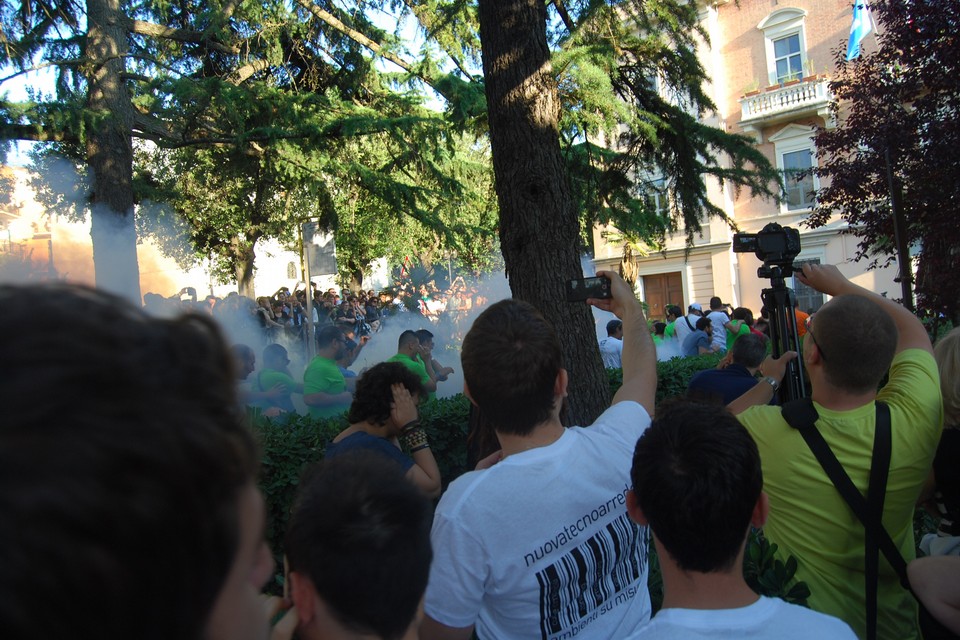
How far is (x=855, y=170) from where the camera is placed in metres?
10.0

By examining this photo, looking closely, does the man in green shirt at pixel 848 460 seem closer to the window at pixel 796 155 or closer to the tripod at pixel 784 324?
the tripod at pixel 784 324

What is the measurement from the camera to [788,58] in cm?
2878

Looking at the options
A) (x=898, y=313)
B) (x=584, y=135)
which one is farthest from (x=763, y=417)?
(x=584, y=135)

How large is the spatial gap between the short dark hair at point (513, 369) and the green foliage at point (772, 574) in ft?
3.26

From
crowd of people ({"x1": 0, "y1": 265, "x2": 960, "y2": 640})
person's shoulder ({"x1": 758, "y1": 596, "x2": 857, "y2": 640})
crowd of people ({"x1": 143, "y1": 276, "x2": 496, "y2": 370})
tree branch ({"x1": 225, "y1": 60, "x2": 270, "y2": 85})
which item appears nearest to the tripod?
crowd of people ({"x1": 0, "y1": 265, "x2": 960, "y2": 640})

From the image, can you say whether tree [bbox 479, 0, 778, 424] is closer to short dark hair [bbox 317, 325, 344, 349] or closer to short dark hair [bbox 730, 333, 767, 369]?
short dark hair [bbox 730, 333, 767, 369]

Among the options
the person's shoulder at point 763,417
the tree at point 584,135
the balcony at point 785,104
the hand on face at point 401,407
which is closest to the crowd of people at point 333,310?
the tree at point 584,135

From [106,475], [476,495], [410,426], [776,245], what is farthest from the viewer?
[410,426]

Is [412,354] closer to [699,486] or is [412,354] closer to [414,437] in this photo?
[414,437]

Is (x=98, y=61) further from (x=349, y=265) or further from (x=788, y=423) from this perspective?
(x=349, y=265)

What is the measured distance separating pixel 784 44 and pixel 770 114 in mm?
3188

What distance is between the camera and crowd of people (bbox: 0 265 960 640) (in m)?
0.49

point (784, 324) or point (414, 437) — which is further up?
point (784, 324)

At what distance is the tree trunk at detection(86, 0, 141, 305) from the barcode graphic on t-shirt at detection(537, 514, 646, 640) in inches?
368
